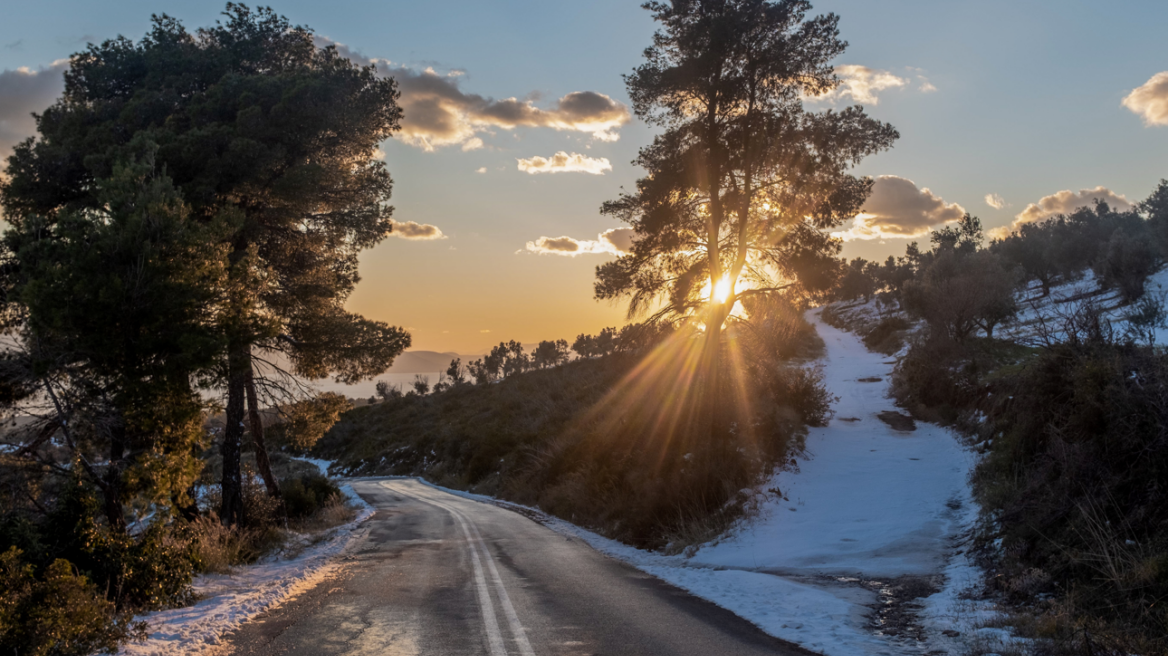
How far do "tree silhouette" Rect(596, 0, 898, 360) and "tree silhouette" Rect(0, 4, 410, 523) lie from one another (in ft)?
23.0

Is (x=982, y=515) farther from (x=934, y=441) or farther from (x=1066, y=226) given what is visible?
(x=1066, y=226)

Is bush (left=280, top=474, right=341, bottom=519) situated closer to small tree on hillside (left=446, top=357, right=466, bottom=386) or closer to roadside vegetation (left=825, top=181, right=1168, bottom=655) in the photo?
roadside vegetation (left=825, top=181, right=1168, bottom=655)

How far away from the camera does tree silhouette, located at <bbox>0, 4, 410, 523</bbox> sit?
488 inches

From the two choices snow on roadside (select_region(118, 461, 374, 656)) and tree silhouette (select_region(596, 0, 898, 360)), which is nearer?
snow on roadside (select_region(118, 461, 374, 656))

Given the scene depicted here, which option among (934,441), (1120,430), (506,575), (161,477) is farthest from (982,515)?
(161,477)

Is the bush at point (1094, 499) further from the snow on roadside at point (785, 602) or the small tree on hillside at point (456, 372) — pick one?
the small tree on hillside at point (456, 372)

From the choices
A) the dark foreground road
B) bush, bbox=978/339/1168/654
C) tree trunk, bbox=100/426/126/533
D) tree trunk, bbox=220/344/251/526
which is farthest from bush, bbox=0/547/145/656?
bush, bbox=978/339/1168/654

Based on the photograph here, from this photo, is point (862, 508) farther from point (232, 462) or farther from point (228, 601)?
point (232, 462)

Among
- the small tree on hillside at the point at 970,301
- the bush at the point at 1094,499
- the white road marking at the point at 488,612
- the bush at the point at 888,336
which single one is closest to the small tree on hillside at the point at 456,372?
the bush at the point at 888,336

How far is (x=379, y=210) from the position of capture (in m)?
16.0

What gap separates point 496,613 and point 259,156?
10.4m

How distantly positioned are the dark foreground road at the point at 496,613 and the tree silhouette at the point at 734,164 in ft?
28.0

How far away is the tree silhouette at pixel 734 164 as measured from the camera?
1698cm

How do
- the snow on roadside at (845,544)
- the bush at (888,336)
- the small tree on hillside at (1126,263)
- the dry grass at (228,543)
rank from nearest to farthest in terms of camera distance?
the snow on roadside at (845,544)
the dry grass at (228,543)
the small tree on hillside at (1126,263)
the bush at (888,336)
